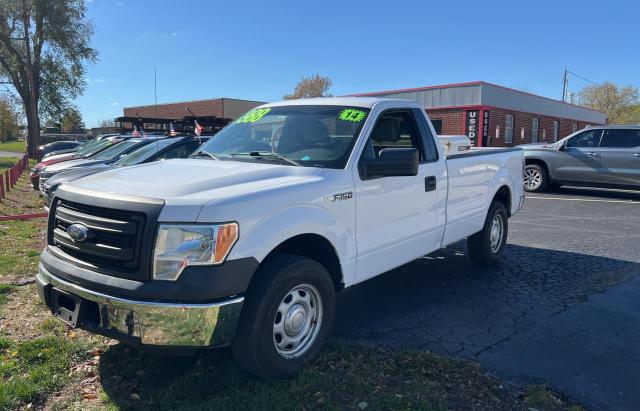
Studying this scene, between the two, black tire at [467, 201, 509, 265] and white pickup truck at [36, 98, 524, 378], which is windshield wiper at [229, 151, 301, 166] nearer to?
white pickup truck at [36, 98, 524, 378]

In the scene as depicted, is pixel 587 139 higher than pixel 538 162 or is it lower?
higher

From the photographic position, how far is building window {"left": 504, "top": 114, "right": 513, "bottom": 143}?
1259 inches

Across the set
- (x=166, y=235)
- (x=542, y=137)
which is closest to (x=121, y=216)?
(x=166, y=235)

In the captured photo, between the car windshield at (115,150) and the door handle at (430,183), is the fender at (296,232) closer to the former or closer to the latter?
the door handle at (430,183)

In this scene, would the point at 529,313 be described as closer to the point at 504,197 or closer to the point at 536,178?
the point at 504,197

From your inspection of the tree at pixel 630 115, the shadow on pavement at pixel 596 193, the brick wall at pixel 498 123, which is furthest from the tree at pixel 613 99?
the shadow on pavement at pixel 596 193

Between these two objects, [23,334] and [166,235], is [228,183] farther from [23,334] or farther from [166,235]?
[23,334]

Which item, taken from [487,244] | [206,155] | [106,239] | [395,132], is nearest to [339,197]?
[395,132]

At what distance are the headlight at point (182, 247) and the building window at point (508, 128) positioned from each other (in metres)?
31.8

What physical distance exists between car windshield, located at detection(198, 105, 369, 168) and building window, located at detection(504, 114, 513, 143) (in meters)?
29.9

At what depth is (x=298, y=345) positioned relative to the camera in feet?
11.7

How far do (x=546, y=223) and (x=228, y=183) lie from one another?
7688 millimetres

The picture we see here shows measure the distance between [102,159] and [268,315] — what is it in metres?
9.11

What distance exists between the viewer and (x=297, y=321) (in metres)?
3.48
